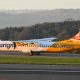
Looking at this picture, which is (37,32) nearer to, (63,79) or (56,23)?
(56,23)

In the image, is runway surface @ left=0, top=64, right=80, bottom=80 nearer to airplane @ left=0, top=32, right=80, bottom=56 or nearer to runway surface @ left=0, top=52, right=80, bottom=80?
runway surface @ left=0, top=52, right=80, bottom=80

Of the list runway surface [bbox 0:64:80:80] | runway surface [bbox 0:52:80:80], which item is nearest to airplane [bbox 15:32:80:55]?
runway surface [bbox 0:52:80:80]

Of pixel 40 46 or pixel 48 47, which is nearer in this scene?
pixel 48 47

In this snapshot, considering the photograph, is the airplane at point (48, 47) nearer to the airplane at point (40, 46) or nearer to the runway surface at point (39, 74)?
the airplane at point (40, 46)

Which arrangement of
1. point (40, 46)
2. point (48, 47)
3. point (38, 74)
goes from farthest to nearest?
point (40, 46) → point (48, 47) → point (38, 74)

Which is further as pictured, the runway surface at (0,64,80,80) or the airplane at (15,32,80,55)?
the airplane at (15,32,80,55)

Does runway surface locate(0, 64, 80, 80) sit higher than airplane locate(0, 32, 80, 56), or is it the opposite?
runway surface locate(0, 64, 80, 80)

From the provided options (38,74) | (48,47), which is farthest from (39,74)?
(48,47)

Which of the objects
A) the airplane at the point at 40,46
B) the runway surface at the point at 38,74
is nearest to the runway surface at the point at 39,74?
the runway surface at the point at 38,74

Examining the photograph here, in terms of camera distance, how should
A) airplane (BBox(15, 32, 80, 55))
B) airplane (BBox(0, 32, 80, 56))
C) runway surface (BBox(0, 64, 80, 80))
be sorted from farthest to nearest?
1. airplane (BBox(0, 32, 80, 56))
2. airplane (BBox(15, 32, 80, 55))
3. runway surface (BBox(0, 64, 80, 80))

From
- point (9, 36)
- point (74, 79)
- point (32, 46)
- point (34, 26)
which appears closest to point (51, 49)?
point (32, 46)

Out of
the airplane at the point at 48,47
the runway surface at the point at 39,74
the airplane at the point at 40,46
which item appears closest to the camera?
the runway surface at the point at 39,74

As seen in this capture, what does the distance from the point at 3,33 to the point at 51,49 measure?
104m

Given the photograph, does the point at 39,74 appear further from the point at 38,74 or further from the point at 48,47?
the point at 48,47
